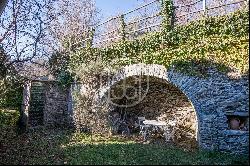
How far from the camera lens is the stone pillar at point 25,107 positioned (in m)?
13.7

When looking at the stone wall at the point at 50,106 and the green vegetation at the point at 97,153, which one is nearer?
the green vegetation at the point at 97,153

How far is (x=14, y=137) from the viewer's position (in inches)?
480

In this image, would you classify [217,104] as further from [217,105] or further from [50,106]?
[50,106]

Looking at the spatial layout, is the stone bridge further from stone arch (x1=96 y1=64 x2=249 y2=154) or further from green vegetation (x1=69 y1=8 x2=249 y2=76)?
green vegetation (x1=69 y1=8 x2=249 y2=76)

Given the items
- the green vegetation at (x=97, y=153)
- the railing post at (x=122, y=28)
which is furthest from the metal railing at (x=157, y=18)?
the green vegetation at (x=97, y=153)

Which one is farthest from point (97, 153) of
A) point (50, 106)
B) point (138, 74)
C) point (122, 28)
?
point (50, 106)

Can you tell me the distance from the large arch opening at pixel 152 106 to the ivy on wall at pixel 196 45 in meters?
1.05

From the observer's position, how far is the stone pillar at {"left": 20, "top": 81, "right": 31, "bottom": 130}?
45.0ft

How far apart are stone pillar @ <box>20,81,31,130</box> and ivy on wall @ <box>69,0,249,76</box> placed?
433cm

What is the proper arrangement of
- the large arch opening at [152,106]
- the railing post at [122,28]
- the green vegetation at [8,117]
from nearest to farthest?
the large arch opening at [152,106] < the green vegetation at [8,117] < the railing post at [122,28]

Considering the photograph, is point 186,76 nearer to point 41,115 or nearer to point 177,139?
point 177,139

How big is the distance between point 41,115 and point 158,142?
6262mm

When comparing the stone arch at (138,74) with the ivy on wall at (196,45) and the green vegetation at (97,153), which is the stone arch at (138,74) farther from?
the green vegetation at (97,153)

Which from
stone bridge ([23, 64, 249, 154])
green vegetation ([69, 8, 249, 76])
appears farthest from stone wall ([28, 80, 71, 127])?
stone bridge ([23, 64, 249, 154])
